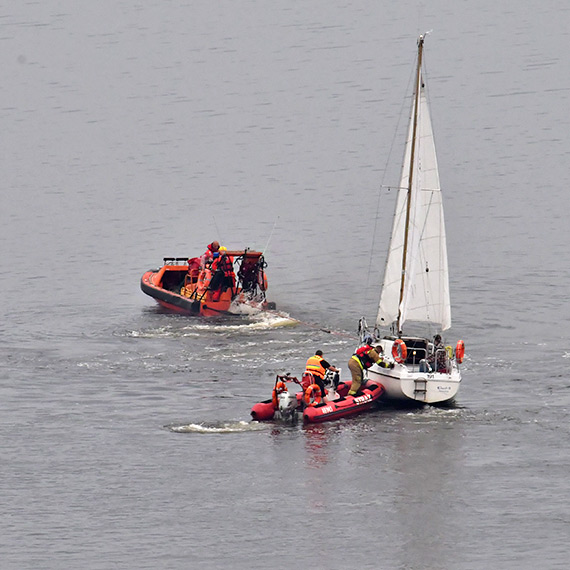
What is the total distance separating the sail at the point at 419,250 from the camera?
47.3 metres

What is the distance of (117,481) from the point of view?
3912 centimetres

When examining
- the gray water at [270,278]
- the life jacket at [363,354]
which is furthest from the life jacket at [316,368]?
the gray water at [270,278]

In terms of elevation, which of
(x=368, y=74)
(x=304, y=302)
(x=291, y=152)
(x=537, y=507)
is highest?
(x=368, y=74)

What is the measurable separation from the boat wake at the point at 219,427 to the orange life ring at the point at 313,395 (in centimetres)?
188

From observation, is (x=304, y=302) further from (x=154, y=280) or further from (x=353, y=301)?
(x=154, y=280)

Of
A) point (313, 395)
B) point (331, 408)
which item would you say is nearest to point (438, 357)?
point (331, 408)

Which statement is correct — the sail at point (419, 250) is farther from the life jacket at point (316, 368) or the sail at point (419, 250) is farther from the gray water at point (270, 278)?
the life jacket at point (316, 368)

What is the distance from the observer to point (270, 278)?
75750 mm

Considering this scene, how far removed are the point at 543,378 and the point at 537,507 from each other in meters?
14.8

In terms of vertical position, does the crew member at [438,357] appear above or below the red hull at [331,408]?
above

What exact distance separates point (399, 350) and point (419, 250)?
4.04m

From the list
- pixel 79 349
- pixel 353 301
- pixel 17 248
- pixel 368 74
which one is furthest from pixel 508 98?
pixel 79 349

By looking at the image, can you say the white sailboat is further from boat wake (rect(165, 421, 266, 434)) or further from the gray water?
boat wake (rect(165, 421, 266, 434))

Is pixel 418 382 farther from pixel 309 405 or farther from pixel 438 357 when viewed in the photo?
pixel 309 405
